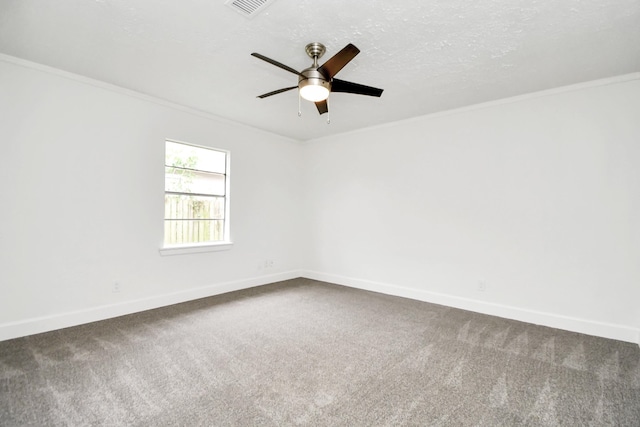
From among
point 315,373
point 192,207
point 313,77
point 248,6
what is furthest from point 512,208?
point 192,207

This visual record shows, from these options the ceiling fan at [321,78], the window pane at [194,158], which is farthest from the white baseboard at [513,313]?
the ceiling fan at [321,78]

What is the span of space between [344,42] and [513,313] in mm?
3507

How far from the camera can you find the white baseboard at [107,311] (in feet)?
9.47

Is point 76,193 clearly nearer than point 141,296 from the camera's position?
Yes

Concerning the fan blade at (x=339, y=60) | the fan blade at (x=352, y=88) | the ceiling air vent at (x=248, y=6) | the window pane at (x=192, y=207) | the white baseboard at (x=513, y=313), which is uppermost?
the ceiling air vent at (x=248, y=6)

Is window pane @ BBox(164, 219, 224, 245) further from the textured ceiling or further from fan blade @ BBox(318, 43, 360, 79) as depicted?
fan blade @ BBox(318, 43, 360, 79)

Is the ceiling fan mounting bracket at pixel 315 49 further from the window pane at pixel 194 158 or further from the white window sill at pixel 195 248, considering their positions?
the white window sill at pixel 195 248

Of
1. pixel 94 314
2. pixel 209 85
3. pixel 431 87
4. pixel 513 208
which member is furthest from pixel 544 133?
pixel 94 314

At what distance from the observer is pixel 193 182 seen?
4.35m

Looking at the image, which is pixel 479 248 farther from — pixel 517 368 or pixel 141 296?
pixel 141 296

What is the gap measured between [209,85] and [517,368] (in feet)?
13.1

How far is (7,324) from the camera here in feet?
9.27

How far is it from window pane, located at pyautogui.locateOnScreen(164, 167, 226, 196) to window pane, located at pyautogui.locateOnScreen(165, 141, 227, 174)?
0.08 m

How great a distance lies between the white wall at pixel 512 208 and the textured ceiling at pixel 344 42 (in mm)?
462
